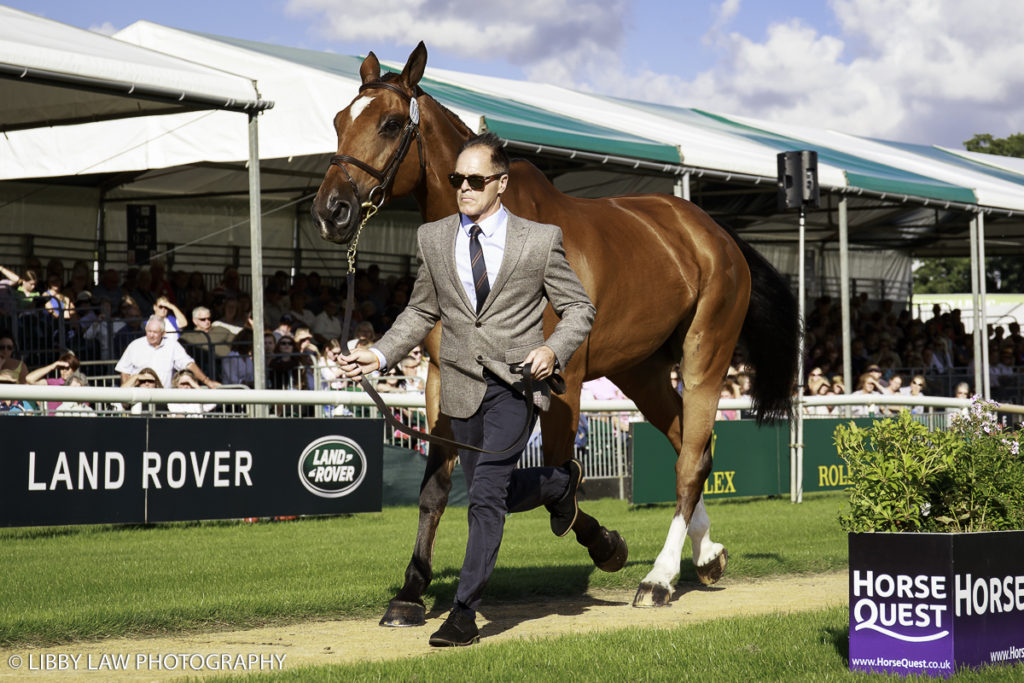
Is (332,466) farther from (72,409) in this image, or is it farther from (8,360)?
(8,360)

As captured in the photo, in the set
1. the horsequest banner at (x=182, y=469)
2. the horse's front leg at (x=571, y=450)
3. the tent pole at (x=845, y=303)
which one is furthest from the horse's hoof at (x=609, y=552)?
the tent pole at (x=845, y=303)

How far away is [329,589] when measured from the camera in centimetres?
617

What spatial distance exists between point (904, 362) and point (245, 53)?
553 inches

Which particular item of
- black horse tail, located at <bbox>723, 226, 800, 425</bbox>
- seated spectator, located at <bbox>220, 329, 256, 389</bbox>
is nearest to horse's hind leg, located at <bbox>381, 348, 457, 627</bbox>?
black horse tail, located at <bbox>723, 226, 800, 425</bbox>

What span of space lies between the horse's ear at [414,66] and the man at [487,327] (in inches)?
36.2

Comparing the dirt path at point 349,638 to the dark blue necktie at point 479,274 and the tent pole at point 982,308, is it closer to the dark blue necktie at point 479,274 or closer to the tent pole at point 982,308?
the dark blue necktie at point 479,274

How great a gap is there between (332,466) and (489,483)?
485 cm

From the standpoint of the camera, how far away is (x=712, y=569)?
671cm

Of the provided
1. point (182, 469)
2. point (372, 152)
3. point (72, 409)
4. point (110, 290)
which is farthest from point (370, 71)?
point (110, 290)

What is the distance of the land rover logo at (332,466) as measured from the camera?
9.33 m

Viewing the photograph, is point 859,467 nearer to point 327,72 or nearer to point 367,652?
point 367,652

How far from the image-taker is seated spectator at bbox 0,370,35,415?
7.98m

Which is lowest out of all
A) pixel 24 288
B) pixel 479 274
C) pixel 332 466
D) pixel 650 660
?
pixel 650 660

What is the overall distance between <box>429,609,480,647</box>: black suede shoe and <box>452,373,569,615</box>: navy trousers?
0.13ft
